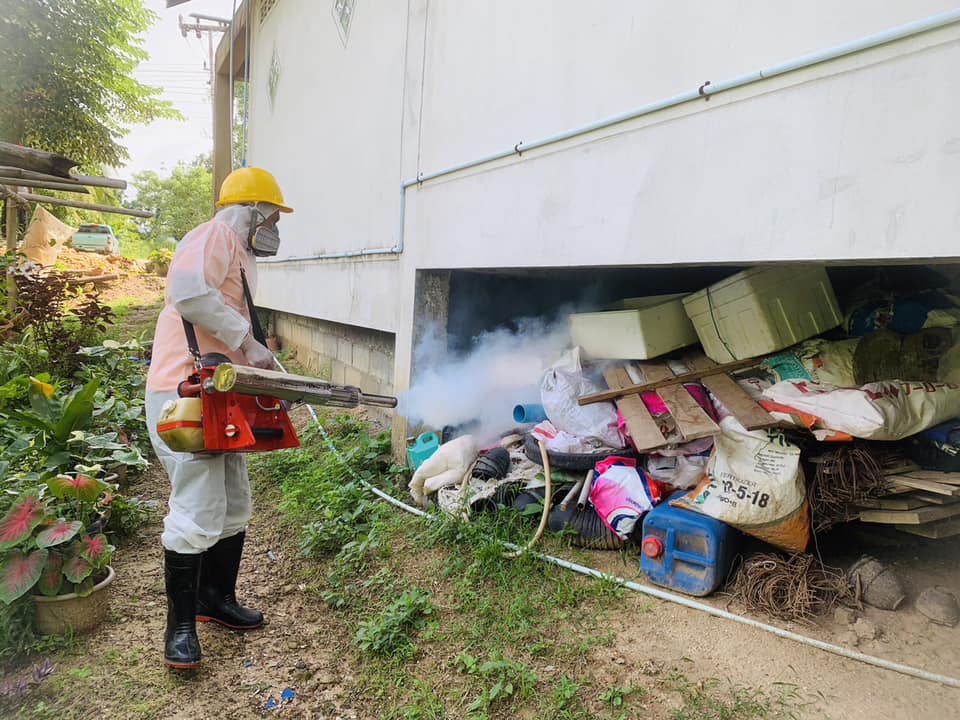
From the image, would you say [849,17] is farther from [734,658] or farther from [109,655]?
[109,655]

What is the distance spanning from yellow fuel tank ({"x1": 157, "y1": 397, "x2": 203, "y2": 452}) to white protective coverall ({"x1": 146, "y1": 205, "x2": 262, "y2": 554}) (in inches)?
10.1

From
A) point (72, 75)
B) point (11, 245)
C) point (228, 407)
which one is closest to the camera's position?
point (228, 407)

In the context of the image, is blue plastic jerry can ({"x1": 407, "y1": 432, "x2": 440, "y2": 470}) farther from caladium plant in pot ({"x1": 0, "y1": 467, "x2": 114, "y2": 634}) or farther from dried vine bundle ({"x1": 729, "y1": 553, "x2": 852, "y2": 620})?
dried vine bundle ({"x1": 729, "y1": 553, "x2": 852, "y2": 620})

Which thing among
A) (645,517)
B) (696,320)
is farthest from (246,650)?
(696,320)

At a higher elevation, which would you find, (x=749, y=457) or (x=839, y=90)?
(x=839, y=90)

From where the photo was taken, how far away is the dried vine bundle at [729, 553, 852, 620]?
2.32 meters

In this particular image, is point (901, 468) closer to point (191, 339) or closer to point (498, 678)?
point (498, 678)

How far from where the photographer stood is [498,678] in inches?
89.0

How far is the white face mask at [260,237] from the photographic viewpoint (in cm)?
289

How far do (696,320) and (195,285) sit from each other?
2495mm

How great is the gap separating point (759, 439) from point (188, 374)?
260 centimetres

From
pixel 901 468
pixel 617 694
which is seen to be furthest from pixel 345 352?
pixel 901 468

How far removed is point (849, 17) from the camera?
177 cm

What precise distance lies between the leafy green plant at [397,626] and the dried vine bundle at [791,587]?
1.46m
